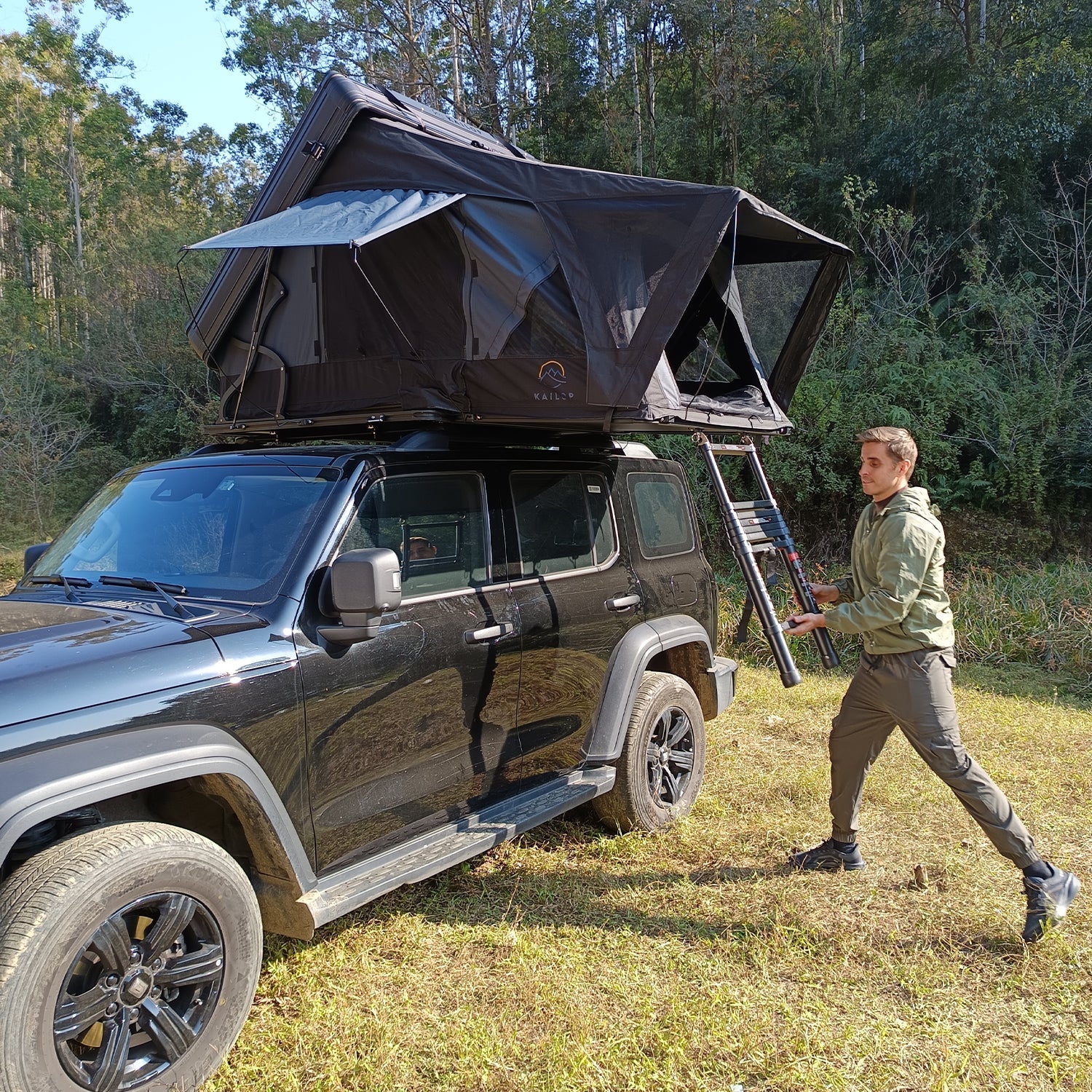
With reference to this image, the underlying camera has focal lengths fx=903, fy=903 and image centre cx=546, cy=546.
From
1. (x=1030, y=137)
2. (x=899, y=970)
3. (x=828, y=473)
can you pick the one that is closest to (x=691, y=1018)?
(x=899, y=970)

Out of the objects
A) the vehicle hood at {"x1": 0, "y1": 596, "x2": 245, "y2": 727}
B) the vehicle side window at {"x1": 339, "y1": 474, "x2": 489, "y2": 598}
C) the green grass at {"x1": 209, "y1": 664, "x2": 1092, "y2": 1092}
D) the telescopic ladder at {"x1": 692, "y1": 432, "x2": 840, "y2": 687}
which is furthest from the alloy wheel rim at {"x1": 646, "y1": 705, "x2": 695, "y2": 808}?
the vehicle hood at {"x1": 0, "y1": 596, "x2": 245, "y2": 727}

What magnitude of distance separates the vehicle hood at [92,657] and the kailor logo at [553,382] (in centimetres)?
168

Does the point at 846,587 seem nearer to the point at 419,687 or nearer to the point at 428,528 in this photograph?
the point at 428,528

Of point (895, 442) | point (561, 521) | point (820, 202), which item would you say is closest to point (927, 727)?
point (895, 442)

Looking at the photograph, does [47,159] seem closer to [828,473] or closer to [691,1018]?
[828,473]

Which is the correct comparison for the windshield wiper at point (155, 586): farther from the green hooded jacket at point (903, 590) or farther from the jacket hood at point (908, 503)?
the jacket hood at point (908, 503)

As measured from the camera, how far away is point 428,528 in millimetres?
3701

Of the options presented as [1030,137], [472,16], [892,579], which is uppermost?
[472,16]

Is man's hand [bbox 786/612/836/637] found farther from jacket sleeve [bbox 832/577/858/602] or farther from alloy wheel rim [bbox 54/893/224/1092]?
alloy wheel rim [bbox 54/893/224/1092]

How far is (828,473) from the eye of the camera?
41.0 feet

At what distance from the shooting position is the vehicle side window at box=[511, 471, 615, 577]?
13.8 ft

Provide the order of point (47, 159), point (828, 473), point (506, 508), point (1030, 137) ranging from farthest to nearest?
point (47, 159) → point (1030, 137) → point (828, 473) → point (506, 508)

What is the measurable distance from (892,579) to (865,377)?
33.5ft

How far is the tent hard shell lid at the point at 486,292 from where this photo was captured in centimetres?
386
